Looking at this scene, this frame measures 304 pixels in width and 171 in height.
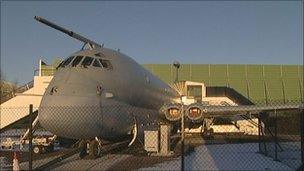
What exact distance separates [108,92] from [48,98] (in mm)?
2270

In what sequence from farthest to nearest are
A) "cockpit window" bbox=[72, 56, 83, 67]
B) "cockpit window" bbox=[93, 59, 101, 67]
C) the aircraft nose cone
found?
1. "cockpit window" bbox=[93, 59, 101, 67]
2. "cockpit window" bbox=[72, 56, 83, 67]
3. the aircraft nose cone

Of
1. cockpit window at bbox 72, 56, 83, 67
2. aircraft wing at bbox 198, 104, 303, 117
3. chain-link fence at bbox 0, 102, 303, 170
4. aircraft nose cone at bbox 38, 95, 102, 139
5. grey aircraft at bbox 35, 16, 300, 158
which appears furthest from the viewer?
aircraft wing at bbox 198, 104, 303, 117

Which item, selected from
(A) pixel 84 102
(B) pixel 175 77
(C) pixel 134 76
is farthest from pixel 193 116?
(B) pixel 175 77

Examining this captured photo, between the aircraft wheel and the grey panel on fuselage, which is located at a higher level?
the grey panel on fuselage

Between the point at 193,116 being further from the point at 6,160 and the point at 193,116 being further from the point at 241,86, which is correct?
the point at 241,86

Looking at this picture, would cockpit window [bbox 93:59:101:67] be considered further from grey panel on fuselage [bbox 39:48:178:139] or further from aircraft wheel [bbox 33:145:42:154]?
aircraft wheel [bbox 33:145:42:154]

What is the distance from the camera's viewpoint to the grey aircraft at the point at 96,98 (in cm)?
1312

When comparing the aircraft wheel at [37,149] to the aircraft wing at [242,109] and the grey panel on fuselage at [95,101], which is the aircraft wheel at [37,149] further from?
the aircraft wing at [242,109]

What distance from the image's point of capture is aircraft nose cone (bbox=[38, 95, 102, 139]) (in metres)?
12.9

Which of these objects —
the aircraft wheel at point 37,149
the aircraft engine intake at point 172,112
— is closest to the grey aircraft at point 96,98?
the aircraft engine intake at point 172,112

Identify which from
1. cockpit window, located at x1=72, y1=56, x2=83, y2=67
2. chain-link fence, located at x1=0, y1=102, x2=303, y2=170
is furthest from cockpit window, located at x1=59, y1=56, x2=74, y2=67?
chain-link fence, located at x1=0, y1=102, x2=303, y2=170

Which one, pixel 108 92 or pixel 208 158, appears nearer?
pixel 108 92

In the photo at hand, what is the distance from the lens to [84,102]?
13477 millimetres

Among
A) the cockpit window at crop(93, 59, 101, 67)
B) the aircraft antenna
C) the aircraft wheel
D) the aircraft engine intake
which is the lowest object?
the aircraft wheel
